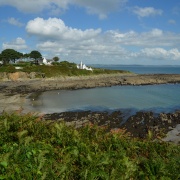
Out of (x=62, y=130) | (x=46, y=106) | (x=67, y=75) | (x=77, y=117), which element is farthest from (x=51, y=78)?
(x=62, y=130)

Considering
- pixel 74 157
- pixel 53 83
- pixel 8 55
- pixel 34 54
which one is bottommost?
pixel 53 83

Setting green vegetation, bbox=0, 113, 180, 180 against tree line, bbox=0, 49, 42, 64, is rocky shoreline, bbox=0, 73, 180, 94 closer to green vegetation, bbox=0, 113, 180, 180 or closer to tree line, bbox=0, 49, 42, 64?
tree line, bbox=0, 49, 42, 64

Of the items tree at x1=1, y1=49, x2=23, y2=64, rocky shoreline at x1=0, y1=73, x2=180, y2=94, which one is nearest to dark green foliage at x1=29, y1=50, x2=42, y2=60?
tree at x1=1, y1=49, x2=23, y2=64

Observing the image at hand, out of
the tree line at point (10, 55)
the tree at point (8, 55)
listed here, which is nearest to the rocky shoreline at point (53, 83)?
the tree line at point (10, 55)

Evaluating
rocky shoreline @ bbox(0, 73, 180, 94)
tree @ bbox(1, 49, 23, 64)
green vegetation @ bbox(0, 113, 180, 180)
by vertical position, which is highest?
tree @ bbox(1, 49, 23, 64)

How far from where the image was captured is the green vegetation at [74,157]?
8750 millimetres

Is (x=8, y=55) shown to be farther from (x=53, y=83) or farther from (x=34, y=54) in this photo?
(x=53, y=83)

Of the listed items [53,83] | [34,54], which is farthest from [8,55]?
[53,83]

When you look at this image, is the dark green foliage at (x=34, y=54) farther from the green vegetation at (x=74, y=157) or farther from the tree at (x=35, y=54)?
the green vegetation at (x=74, y=157)

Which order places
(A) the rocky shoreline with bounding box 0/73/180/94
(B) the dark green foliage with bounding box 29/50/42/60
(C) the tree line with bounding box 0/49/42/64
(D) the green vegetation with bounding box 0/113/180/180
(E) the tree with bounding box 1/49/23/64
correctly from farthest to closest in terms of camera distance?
(B) the dark green foliage with bounding box 29/50/42/60 → (C) the tree line with bounding box 0/49/42/64 → (E) the tree with bounding box 1/49/23/64 → (A) the rocky shoreline with bounding box 0/73/180/94 → (D) the green vegetation with bounding box 0/113/180/180

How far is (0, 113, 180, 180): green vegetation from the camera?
8.75 meters

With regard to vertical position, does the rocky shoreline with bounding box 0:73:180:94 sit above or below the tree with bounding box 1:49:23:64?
below

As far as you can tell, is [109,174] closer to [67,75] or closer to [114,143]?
[114,143]

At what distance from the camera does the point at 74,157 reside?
32.3 ft
